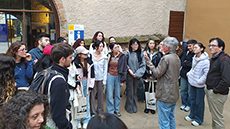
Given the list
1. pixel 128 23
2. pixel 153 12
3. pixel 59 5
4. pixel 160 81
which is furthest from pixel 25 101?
pixel 153 12

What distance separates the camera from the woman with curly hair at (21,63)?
3538 millimetres

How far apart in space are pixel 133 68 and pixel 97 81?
3.41 feet

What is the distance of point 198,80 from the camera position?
4.50 metres

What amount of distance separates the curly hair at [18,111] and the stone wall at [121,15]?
5.56 m


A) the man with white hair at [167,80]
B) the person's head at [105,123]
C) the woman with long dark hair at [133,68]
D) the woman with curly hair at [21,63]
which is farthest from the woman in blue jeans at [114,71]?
the person's head at [105,123]

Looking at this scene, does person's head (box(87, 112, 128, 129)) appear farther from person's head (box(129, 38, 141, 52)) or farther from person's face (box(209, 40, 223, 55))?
person's head (box(129, 38, 141, 52))

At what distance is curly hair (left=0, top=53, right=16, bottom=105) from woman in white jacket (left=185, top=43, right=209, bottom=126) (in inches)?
152

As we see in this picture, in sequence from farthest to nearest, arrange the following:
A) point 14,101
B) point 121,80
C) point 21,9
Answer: point 21,9 → point 121,80 → point 14,101

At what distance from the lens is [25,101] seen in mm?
1658

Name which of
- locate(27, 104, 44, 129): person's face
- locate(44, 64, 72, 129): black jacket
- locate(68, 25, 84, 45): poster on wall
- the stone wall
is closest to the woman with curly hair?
locate(44, 64, 72, 129): black jacket

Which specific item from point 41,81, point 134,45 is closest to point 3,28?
point 134,45

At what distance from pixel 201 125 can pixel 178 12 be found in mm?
5874

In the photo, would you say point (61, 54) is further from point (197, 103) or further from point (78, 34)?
point (78, 34)

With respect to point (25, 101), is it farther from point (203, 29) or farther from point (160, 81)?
point (203, 29)
